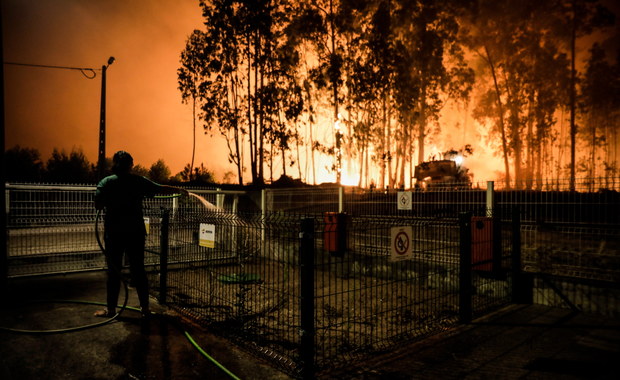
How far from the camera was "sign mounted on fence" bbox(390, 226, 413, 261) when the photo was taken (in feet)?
12.5

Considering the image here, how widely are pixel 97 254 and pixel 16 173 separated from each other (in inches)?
1032

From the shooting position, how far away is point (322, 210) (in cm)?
898

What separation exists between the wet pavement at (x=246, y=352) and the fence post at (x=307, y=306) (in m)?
0.27

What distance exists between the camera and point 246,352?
355cm

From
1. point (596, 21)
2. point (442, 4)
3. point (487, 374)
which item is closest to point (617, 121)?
point (596, 21)

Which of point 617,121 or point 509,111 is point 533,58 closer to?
point 509,111

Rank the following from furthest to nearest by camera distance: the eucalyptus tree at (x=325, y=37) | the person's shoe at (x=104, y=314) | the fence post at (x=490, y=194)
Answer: the eucalyptus tree at (x=325, y=37) → the fence post at (x=490, y=194) → the person's shoe at (x=104, y=314)

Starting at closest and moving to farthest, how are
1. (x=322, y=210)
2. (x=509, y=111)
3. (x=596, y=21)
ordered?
(x=322, y=210) → (x=596, y=21) → (x=509, y=111)

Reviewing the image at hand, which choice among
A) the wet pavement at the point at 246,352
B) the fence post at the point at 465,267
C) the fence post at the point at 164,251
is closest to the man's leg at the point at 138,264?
the wet pavement at the point at 246,352

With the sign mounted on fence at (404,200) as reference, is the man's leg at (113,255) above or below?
below

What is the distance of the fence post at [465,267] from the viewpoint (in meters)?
4.52

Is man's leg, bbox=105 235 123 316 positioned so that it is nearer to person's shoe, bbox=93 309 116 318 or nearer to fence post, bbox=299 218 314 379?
person's shoe, bbox=93 309 116 318

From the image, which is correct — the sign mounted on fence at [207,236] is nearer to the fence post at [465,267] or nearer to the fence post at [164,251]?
the fence post at [164,251]

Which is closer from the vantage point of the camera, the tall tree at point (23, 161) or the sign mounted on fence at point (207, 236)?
the sign mounted on fence at point (207, 236)
